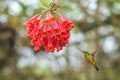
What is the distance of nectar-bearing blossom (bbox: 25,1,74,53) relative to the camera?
2627 mm

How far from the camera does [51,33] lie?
8.71 ft

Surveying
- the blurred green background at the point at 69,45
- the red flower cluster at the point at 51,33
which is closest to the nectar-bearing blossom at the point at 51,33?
the red flower cluster at the point at 51,33

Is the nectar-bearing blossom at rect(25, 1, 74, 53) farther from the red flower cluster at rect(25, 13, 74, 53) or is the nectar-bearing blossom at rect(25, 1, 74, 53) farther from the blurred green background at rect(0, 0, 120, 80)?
the blurred green background at rect(0, 0, 120, 80)

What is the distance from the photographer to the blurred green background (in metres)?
5.25

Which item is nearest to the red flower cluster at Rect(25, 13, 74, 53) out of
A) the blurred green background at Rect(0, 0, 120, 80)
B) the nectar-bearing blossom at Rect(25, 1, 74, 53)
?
the nectar-bearing blossom at Rect(25, 1, 74, 53)

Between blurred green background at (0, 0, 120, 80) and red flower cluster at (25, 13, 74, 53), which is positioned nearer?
red flower cluster at (25, 13, 74, 53)

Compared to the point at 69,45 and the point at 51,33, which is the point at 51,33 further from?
the point at 69,45

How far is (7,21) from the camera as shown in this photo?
6.24 metres

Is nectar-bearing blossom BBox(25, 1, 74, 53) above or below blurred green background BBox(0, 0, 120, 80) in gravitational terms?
below

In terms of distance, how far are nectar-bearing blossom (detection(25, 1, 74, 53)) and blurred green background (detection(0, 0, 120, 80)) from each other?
1449 millimetres

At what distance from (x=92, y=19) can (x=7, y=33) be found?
1819 mm

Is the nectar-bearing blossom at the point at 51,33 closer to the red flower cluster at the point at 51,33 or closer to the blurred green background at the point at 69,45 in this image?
the red flower cluster at the point at 51,33

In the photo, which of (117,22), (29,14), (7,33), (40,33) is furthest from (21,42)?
(40,33)

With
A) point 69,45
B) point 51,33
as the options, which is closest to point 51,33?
point 51,33
